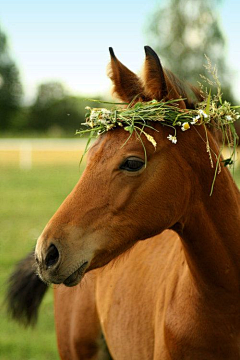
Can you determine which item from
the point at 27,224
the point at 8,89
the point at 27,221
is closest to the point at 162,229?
the point at 27,224

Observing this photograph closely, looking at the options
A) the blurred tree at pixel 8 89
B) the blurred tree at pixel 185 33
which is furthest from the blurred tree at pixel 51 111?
the blurred tree at pixel 185 33

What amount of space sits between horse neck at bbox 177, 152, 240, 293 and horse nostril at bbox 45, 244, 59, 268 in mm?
698

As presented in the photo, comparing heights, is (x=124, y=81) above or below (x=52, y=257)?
above

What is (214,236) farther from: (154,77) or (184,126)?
(154,77)

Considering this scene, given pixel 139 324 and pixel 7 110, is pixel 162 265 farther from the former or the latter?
pixel 7 110

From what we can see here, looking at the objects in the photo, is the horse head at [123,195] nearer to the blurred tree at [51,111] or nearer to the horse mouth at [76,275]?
the horse mouth at [76,275]

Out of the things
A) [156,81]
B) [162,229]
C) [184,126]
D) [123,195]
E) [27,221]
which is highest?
[156,81]

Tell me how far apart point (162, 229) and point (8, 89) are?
1811 inches

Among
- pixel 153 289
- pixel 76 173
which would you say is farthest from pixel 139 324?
pixel 76 173

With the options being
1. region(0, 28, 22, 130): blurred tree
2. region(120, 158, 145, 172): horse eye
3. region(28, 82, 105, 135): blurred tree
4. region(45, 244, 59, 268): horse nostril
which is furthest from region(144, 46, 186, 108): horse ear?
region(0, 28, 22, 130): blurred tree

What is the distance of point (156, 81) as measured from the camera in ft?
8.30

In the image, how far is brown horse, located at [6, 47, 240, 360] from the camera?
2.35 m

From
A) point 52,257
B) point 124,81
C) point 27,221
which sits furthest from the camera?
point 27,221

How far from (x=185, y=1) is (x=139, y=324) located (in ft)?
130
